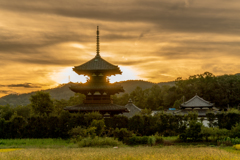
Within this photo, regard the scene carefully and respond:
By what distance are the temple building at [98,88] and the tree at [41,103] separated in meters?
18.2

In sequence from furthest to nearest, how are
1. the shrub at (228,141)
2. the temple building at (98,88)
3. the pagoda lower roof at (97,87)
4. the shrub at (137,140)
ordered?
the pagoda lower roof at (97,87), the temple building at (98,88), the shrub at (137,140), the shrub at (228,141)

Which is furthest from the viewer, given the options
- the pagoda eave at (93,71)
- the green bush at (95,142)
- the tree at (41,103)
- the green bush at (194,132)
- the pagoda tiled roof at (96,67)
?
the tree at (41,103)

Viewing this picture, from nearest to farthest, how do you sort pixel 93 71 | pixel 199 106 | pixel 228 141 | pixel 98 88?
1. pixel 228 141
2. pixel 98 88
3. pixel 93 71
4. pixel 199 106

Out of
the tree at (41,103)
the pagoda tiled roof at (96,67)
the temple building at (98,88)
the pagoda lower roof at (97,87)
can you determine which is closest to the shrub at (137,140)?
the temple building at (98,88)

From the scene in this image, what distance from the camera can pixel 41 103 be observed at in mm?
56344

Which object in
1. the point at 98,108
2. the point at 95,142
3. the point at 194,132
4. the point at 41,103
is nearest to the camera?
the point at 95,142

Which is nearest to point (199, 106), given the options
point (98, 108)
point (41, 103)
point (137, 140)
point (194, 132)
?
point (41, 103)

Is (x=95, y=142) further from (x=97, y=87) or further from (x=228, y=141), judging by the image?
(x=97, y=87)

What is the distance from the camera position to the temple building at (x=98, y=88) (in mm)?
38812

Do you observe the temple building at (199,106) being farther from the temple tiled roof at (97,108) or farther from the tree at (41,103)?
the temple tiled roof at (97,108)

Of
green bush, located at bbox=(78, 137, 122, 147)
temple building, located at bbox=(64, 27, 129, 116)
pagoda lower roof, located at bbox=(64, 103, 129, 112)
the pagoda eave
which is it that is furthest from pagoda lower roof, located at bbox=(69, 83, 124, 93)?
green bush, located at bbox=(78, 137, 122, 147)

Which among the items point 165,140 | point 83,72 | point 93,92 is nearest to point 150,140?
point 165,140

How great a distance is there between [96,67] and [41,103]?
69.6 feet

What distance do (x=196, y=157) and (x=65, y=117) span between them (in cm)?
2470
